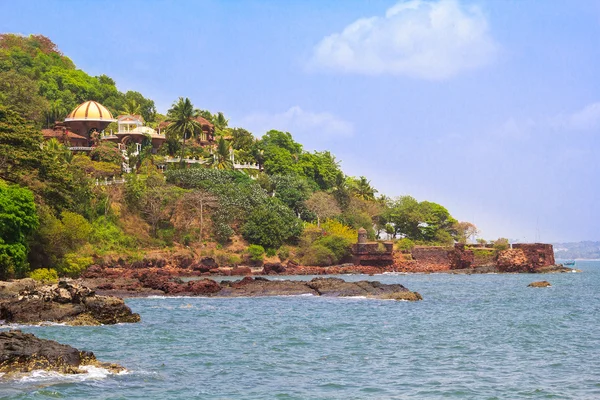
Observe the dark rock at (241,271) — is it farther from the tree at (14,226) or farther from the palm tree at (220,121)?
the palm tree at (220,121)

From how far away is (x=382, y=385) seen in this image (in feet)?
74.2

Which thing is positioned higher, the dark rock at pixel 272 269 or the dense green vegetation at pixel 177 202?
the dense green vegetation at pixel 177 202

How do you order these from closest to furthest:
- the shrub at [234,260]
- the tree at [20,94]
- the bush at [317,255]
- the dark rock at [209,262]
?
the dark rock at [209,262] → the shrub at [234,260] → the bush at [317,255] → the tree at [20,94]

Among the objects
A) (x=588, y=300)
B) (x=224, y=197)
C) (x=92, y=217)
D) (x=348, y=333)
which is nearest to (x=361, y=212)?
(x=224, y=197)

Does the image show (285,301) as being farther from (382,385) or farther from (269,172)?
(269,172)

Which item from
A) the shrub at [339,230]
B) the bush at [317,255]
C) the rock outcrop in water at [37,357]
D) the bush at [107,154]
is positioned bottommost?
the rock outcrop in water at [37,357]

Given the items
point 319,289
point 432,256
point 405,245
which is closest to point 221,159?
point 405,245

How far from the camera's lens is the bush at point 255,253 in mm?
87188

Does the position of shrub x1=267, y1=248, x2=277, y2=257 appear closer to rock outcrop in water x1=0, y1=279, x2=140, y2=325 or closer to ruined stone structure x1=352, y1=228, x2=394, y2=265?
ruined stone structure x1=352, y1=228, x2=394, y2=265

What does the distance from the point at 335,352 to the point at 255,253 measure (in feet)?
193

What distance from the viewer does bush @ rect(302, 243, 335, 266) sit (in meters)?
90.4

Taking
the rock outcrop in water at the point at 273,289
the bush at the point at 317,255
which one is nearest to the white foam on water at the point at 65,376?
the rock outcrop in water at the point at 273,289

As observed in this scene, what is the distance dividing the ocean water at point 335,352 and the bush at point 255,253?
39.1 metres

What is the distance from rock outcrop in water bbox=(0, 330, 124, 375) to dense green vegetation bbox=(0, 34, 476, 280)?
27.9 meters
